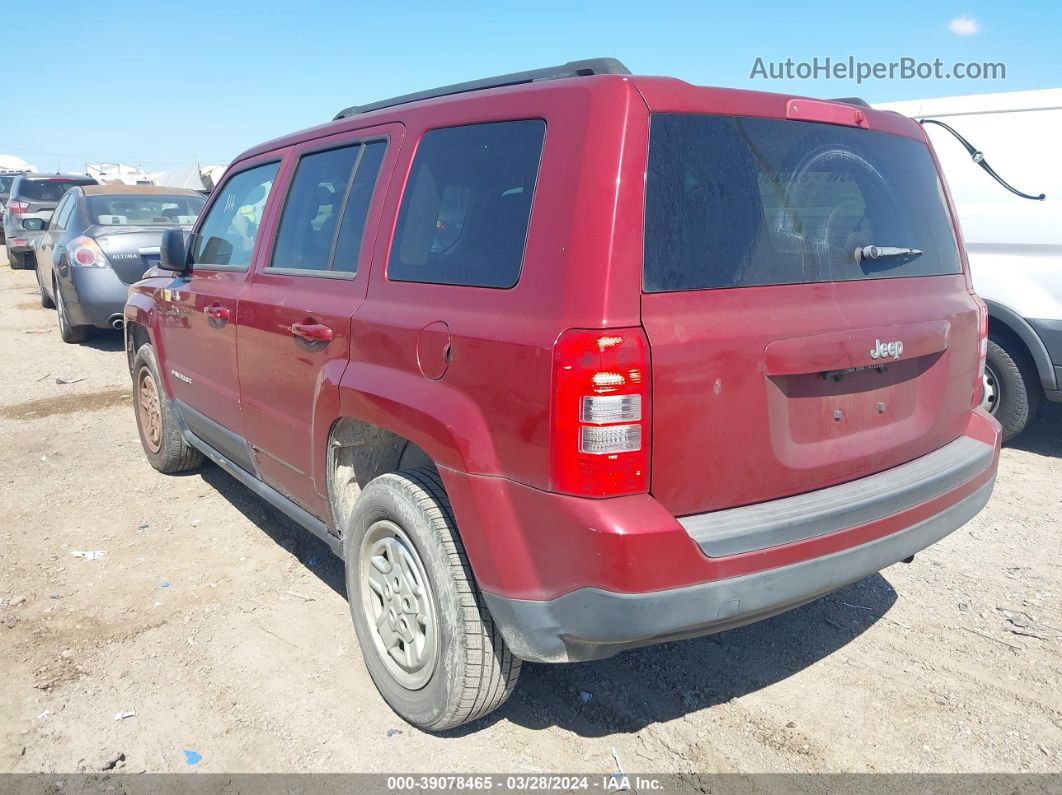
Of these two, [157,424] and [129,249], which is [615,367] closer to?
[157,424]

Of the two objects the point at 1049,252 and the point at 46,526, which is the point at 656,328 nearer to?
the point at 46,526

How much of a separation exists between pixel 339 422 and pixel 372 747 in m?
1.09

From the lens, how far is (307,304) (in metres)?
3.09

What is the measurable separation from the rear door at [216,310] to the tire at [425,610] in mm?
1300

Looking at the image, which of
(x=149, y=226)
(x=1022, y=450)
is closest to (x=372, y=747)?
(x=1022, y=450)

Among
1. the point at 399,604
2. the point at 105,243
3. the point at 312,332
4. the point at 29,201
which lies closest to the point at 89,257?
the point at 105,243

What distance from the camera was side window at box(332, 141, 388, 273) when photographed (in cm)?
296

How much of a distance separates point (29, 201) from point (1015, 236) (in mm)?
16954

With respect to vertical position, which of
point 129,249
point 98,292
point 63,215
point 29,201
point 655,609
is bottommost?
point 655,609

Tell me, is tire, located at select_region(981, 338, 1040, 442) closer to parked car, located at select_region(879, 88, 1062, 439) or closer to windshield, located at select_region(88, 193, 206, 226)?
parked car, located at select_region(879, 88, 1062, 439)

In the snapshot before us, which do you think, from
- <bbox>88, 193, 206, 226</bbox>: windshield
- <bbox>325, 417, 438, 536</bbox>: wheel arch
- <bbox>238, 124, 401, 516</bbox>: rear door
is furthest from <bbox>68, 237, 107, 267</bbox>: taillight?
<bbox>325, 417, 438, 536</bbox>: wheel arch

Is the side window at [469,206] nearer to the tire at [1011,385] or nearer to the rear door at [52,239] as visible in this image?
the tire at [1011,385]

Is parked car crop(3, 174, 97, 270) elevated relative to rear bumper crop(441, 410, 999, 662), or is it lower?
elevated

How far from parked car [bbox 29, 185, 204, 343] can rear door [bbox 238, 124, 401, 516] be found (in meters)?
5.83
